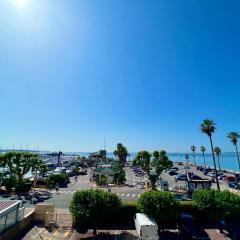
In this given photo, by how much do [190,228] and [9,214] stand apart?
70.3ft

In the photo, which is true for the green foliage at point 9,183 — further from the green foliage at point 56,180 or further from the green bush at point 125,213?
the green bush at point 125,213

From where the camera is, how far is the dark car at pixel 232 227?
2717 cm

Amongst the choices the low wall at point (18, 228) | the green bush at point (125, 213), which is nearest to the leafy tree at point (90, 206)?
the green bush at point (125, 213)

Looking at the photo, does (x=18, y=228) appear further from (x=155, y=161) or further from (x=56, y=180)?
(x=56, y=180)

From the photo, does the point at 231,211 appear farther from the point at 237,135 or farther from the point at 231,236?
the point at 237,135

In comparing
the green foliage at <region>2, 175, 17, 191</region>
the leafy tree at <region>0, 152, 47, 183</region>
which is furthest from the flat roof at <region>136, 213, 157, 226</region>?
the green foliage at <region>2, 175, 17, 191</region>

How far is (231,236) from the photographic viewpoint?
27.2 m

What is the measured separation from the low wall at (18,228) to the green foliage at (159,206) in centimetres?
1518

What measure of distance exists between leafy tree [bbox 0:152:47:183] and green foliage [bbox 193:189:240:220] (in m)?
39.8

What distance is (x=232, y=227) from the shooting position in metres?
29.4

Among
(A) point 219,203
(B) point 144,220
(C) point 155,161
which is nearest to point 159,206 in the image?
(B) point 144,220

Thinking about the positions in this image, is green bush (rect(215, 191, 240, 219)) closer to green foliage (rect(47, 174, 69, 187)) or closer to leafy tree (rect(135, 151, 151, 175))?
leafy tree (rect(135, 151, 151, 175))

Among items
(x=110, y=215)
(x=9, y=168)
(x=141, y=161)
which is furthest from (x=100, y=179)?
(x=110, y=215)

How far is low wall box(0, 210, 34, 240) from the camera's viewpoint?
25194 mm
